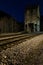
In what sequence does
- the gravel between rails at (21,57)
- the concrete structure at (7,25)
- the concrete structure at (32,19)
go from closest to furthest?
the gravel between rails at (21,57), the concrete structure at (7,25), the concrete structure at (32,19)

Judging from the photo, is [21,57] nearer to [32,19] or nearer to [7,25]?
[7,25]

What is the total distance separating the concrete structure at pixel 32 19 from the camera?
118 ft

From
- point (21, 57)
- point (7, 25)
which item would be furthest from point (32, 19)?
point (21, 57)

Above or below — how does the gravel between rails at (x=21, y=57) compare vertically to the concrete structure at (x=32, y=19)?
below

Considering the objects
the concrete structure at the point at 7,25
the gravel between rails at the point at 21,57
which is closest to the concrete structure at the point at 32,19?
the concrete structure at the point at 7,25

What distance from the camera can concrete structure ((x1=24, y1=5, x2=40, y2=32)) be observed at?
36.0m

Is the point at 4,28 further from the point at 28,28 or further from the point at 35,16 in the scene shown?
the point at 35,16

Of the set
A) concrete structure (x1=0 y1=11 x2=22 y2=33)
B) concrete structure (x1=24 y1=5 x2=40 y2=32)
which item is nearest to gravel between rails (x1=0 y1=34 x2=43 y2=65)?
concrete structure (x1=0 y1=11 x2=22 y2=33)

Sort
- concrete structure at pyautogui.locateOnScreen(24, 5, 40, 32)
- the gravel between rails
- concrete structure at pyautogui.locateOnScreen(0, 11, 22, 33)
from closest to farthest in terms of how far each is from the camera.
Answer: the gravel between rails → concrete structure at pyautogui.locateOnScreen(0, 11, 22, 33) → concrete structure at pyautogui.locateOnScreen(24, 5, 40, 32)

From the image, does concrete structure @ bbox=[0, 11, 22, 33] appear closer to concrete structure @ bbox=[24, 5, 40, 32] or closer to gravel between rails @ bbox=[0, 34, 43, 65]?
concrete structure @ bbox=[24, 5, 40, 32]

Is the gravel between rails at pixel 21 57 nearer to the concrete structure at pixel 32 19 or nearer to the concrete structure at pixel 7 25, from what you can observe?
the concrete structure at pixel 7 25

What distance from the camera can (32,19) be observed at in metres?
36.6

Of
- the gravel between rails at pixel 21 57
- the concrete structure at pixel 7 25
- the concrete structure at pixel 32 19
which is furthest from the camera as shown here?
the concrete structure at pixel 32 19

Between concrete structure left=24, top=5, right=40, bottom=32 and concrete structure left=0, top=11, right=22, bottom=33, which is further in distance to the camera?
concrete structure left=24, top=5, right=40, bottom=32
